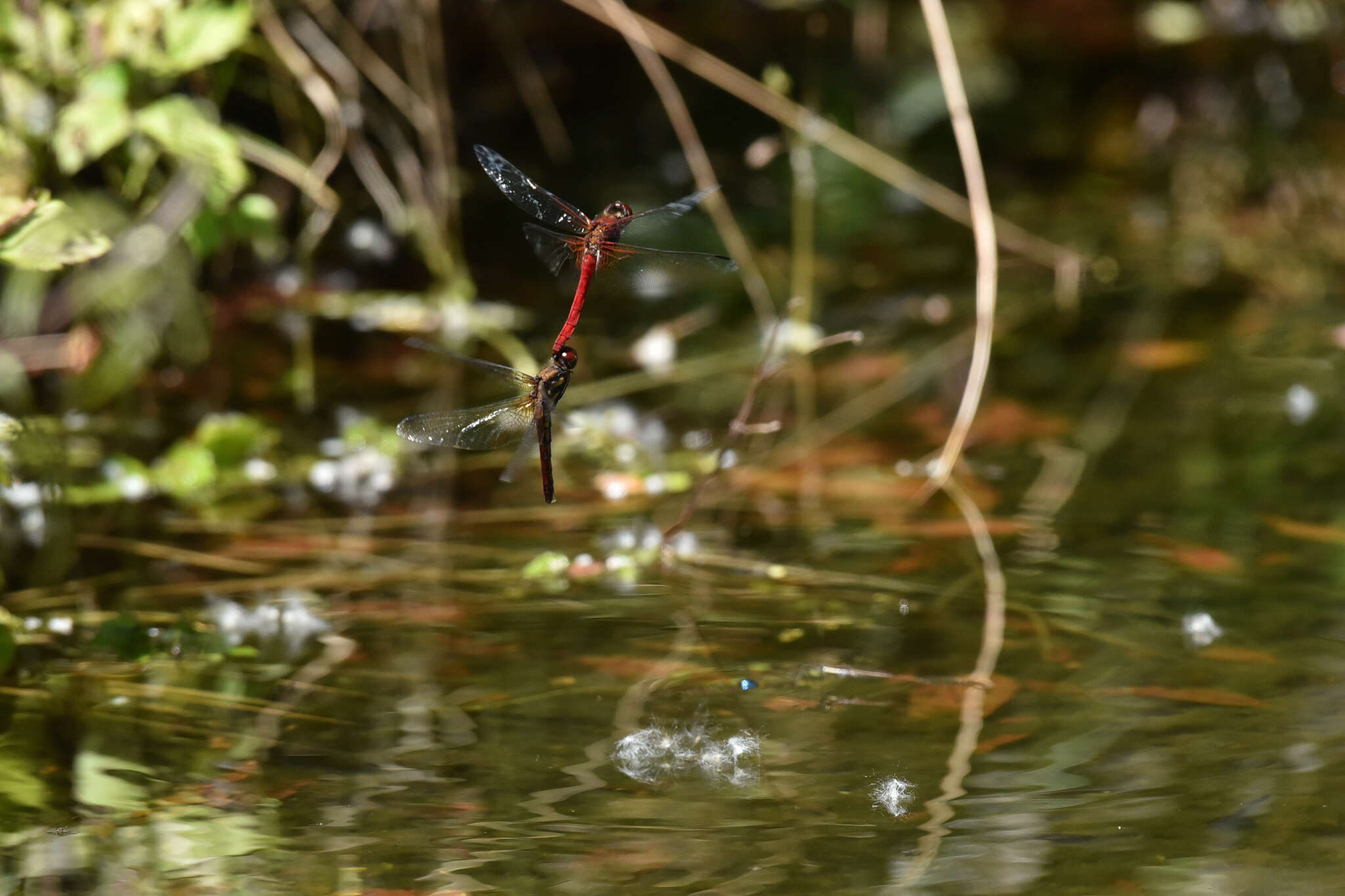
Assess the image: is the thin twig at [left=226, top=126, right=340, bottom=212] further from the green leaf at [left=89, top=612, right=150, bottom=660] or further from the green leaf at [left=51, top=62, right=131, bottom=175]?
the green leaf at [left=89, top=612, right=150, bottom=660]

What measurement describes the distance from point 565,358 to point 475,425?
146 millimetres

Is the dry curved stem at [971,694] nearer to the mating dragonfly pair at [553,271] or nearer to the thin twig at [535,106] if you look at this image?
the mating dragonfly pair at [553,271]

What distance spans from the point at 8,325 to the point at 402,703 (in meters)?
1.37

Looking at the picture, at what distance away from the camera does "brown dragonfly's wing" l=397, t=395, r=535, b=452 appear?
4.96 feet

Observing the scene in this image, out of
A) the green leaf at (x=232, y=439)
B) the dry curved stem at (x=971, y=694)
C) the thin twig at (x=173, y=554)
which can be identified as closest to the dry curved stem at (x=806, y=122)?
the dry curved stem at (x=971, y=694)

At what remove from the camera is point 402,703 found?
4.91 feet

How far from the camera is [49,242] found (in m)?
1.46

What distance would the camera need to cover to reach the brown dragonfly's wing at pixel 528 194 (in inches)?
59.9

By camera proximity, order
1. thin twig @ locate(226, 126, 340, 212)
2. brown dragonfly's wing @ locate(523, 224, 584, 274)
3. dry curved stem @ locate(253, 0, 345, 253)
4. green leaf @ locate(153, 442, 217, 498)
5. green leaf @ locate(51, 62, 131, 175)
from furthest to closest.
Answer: dry curved stem @ locate(253, 0, 345, 253) → thin twig @ locate(226, 126, 340, 212) → green leaf @ locate(153, 442, 217, 498) → green leaf @ locate(51, 62, 131, 175) → brown dragonfly's wing @ locate(523, 224, 584, 274)

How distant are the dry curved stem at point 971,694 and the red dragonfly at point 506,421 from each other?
509 millimetres

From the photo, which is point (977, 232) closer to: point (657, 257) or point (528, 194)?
point (657, 257)

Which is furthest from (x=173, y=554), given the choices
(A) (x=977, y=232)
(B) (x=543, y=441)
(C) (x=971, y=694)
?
(A) (x=977, y=232)

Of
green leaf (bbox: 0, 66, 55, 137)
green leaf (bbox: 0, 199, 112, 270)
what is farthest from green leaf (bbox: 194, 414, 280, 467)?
green leaf (bbox: 0, 199, 112, 270)

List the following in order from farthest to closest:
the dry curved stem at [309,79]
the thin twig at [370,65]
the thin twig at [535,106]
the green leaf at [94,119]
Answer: the thin twig at [535,106] → the thin twig at [370,65] → the dry curved stem at [309,79] → the green leaf at [94,119]
